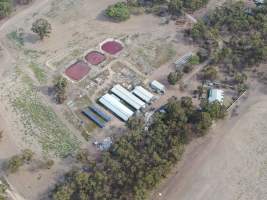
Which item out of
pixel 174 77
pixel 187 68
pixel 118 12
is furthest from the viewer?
pixel 118 12

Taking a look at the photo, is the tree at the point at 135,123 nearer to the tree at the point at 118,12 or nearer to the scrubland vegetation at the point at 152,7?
the tree at the point at 118,12

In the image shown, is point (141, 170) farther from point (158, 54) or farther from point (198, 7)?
point (198, 7)

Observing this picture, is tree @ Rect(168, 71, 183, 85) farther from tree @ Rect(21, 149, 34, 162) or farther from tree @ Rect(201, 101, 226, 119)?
tree @ Rect(21, 149, 34, 162)

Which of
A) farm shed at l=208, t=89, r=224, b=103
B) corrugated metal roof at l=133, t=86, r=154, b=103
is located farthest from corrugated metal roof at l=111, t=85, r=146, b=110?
farm shed at l=208, t=89, r=224, b=103

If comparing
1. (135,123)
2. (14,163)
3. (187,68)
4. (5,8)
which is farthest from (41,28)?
(14,163)

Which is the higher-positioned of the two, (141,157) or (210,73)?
(210,73)

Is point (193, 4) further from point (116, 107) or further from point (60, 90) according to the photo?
point (60, 90)

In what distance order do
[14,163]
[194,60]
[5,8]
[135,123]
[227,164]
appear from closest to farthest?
[14,163] → [227,164] → [135,123] → [194,60] → [5,8]
